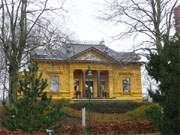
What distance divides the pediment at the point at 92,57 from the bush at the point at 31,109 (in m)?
36.0

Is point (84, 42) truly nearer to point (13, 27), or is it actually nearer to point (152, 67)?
point (13, 27)

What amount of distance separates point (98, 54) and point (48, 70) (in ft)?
23.2

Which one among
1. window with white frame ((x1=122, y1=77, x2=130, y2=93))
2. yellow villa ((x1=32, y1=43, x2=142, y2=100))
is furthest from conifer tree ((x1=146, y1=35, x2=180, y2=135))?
window with white frame ((x1=122, y1=77, x2=130, y2=93))

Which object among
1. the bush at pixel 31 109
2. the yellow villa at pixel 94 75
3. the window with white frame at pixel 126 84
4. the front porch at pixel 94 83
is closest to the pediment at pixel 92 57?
the yellow villa at pixel 94 75

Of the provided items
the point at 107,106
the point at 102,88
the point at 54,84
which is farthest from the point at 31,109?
the point at 102,88

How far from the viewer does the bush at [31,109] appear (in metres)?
19.3

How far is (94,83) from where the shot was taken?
59.7 meters

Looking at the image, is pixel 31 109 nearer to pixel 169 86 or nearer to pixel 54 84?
pixel 169 86

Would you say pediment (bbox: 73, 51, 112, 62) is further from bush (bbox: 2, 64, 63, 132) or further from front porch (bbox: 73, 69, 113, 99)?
bush (bbox: 2, 64, 63, 132)

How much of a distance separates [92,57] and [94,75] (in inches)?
140

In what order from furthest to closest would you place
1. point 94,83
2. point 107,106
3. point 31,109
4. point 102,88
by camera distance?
point 102,88, point 94,83, point 107,106, point 31,109

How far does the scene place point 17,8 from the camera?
113ft

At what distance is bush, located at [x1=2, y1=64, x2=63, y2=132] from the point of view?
19.3m

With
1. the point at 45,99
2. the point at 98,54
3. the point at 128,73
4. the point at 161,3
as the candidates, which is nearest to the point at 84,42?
the point at 98,54
